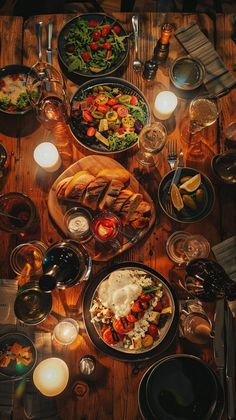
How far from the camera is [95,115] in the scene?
2145 millimetres

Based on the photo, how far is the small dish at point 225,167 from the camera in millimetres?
2117

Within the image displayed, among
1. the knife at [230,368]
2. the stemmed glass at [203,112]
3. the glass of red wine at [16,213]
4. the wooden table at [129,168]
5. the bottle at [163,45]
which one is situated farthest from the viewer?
the bottle at [163,45]

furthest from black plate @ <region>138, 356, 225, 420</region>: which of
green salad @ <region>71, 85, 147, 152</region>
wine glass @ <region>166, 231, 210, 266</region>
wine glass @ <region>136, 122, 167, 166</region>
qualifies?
green salad @ <region>71, 85, 147, 152</region>

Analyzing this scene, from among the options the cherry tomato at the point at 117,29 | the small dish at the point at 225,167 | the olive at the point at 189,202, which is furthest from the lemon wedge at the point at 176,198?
the cherry tomato at the point at 117,29

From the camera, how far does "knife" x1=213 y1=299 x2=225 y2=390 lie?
1.85 m

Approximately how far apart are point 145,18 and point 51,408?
94.1 inches

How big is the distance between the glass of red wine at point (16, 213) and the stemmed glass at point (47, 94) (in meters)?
0.47

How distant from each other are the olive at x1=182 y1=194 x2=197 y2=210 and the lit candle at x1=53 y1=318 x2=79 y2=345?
0.90 m

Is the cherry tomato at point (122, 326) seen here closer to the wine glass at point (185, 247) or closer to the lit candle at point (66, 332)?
the lit candle at point (66, 332)

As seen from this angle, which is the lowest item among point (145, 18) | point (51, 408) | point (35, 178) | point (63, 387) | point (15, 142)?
point (51, 408)

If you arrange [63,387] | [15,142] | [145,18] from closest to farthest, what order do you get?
1. [63,387]
2. [15,142]
3. [145,18]

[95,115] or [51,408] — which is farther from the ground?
[95,115]

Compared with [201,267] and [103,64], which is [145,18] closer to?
[103,64]

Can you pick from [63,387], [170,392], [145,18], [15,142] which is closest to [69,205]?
[15,142]
